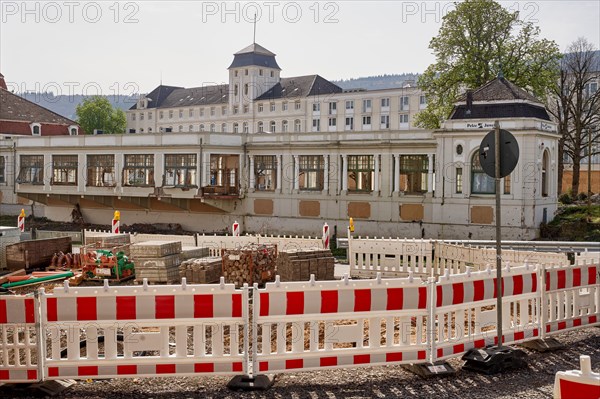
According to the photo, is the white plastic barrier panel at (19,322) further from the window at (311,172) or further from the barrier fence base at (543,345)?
the window at (311,172)

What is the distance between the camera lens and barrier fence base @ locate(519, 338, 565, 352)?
10.9m

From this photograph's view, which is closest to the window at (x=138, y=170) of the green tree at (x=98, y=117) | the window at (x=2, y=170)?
the window at (x=2, y=170)

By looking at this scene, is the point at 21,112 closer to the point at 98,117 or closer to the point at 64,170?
the point at 64,170

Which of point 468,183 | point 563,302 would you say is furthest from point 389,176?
point 563,302

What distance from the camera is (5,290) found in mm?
19094

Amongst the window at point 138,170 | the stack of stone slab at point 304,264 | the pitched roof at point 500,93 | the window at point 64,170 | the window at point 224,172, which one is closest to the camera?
the stack of stone slab at point 304,264

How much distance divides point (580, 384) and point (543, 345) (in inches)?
241

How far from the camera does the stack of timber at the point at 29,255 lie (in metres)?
23.0

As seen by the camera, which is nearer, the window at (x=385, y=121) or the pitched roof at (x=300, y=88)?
the window at (x=385, y=121)

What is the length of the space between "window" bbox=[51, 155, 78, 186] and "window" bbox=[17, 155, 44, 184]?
1303 millimetres

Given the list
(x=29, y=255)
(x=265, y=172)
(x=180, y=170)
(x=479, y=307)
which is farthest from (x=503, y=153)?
(x=180, y=170)

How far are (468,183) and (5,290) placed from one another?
24.3 metres

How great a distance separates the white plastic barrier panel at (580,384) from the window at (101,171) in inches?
1636

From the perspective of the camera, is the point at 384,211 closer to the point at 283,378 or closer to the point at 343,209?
the point at 343,209
